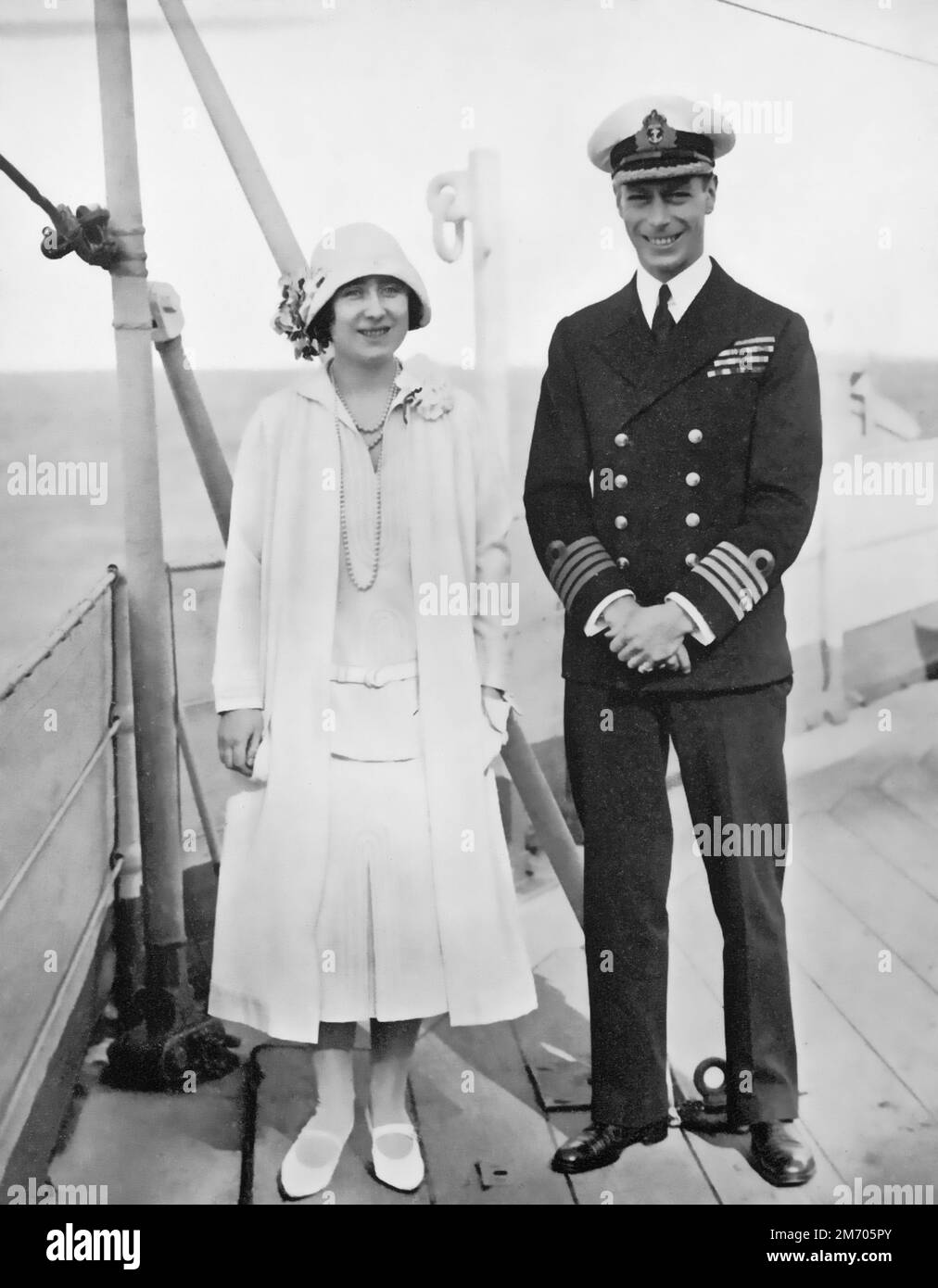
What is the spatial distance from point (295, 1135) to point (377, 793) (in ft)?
2.31

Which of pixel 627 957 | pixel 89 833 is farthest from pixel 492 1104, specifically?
pixel 89 833

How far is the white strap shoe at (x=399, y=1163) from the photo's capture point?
248 cm

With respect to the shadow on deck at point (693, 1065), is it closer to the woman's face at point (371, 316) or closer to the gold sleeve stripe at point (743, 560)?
the gold sleeve stripe at point (743, 560)

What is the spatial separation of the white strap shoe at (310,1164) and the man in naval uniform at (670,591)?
0.41 meters

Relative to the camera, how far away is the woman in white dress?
7.92 feet

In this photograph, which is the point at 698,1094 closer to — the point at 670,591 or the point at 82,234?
the point at 670,591

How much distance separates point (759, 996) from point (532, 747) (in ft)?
2.50

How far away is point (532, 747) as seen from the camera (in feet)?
9.79

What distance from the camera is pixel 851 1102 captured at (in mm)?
2611

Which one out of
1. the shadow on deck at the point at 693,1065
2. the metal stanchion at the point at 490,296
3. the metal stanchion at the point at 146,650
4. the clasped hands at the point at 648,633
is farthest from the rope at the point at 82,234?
the shadow on deck at the point at 693,1065

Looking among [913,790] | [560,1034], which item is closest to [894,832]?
[913,790]

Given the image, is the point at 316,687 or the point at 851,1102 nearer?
the point at 316,687
